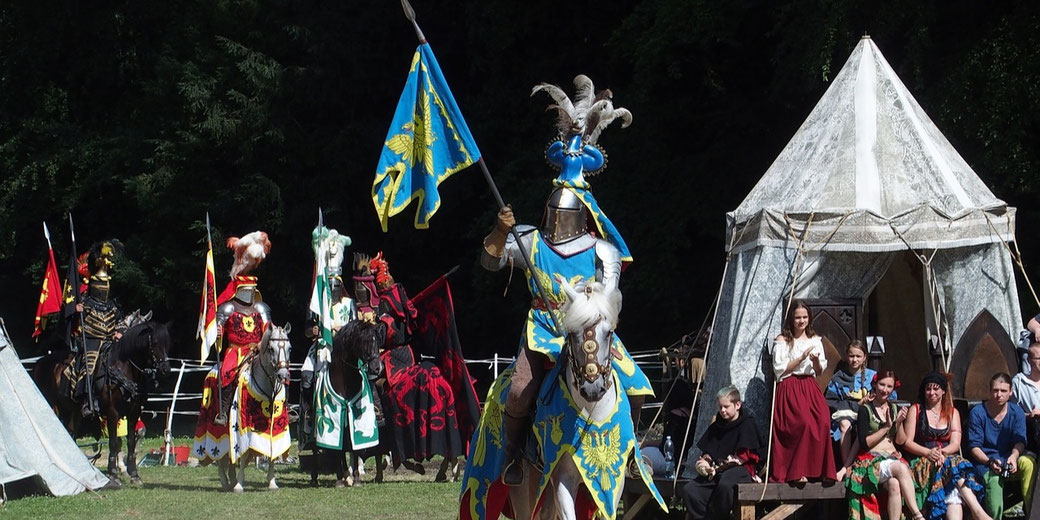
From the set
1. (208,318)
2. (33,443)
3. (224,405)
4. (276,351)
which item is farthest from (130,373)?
(276,351)

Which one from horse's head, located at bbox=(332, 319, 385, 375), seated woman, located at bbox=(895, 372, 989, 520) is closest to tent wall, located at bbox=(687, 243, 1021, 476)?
seated woman, located at bbox=(895, 372, 989, 520)

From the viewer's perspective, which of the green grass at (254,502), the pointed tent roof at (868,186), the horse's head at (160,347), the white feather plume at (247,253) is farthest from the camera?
the horse's head at (160,347)

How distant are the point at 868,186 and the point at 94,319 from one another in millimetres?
7530

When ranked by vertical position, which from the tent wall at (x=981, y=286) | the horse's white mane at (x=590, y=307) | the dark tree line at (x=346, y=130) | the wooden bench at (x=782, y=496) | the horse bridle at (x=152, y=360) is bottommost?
the wooden bench at (x=782, y=496)

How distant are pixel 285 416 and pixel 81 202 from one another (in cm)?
1459

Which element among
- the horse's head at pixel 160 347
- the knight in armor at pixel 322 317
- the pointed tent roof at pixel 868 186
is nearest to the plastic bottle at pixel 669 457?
the pointed tent roof at pixel 868 186

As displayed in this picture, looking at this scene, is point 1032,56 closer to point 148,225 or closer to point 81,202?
point 148,225

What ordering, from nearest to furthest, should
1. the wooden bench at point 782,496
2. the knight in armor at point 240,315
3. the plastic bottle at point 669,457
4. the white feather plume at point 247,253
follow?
the wooden bench at point 782,496
the plastic bottle at point 669,457
the knight in armor at point 240,315
the white feather plume at point 247,253

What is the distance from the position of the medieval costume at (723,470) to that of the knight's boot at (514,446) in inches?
69.3

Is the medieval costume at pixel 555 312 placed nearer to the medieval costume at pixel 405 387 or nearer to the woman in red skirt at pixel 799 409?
the woman in red skirt at pixel 799 409

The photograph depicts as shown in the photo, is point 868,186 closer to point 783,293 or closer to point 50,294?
point 783,293

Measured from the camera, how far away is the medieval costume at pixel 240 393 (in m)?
12.2

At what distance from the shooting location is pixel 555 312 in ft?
23.2

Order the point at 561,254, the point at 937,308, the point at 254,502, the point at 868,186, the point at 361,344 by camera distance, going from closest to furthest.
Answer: the point at 561,254 < the point at 868,186 < the point at 937,308 < the point at 254,502 < the point at 361,344
